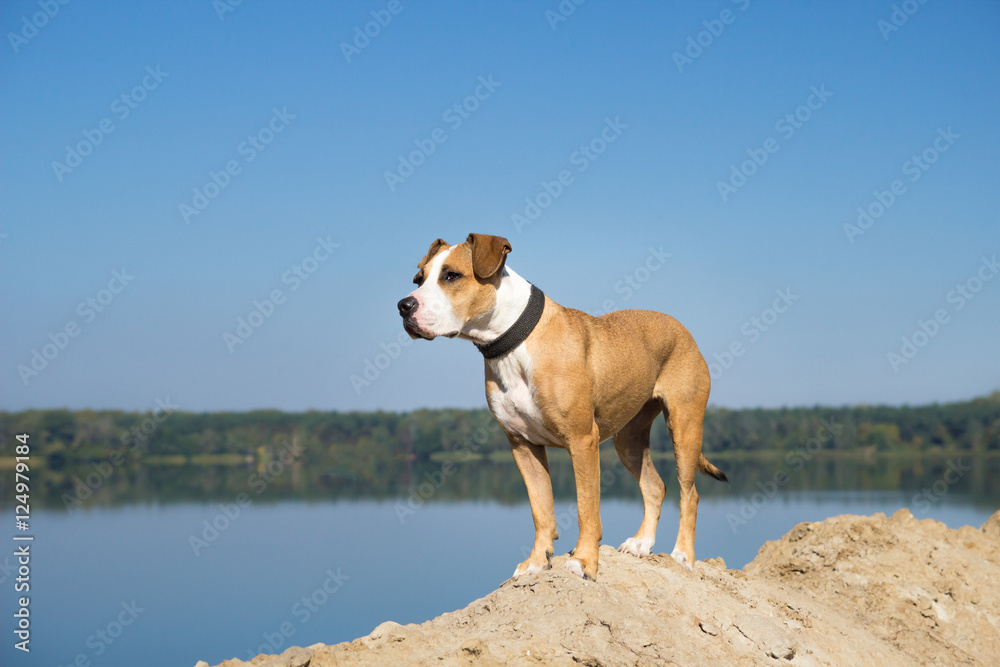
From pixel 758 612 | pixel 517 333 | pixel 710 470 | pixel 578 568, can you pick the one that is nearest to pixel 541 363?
pixel 517 333

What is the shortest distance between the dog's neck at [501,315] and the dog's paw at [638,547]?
256cm

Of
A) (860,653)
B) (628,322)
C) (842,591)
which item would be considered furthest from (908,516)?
(628,322)

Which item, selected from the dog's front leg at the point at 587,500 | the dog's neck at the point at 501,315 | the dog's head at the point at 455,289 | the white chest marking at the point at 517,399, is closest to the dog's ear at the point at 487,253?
the dog's head at the point at 455,289

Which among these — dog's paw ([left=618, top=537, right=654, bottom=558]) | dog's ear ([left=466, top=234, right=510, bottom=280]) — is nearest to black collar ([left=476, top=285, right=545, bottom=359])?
dog's ear ([left=466, top=234, right=510, bottom=280])

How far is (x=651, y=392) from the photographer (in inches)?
307

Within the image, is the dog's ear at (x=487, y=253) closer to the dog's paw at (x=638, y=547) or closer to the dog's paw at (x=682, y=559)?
the dog's paw at (x=638, y=547)

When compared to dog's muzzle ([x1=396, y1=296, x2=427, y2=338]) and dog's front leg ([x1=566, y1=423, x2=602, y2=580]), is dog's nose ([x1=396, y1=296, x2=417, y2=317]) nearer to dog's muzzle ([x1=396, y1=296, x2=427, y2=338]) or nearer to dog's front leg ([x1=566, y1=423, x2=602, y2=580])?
dog's muzzle ([x1=396, y1=296, x2=427, y2=338])

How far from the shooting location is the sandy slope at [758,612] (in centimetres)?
602

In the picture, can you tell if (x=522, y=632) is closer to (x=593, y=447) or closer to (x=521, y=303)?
(x=593, y=447)

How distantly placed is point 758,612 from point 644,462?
5.80 ft

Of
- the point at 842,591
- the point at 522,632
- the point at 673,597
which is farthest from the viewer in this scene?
the point at 842,591

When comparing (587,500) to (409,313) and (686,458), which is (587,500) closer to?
(686,458)

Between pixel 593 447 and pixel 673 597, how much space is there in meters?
1.68

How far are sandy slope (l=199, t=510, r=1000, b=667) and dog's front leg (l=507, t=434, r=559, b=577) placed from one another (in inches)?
9.8
